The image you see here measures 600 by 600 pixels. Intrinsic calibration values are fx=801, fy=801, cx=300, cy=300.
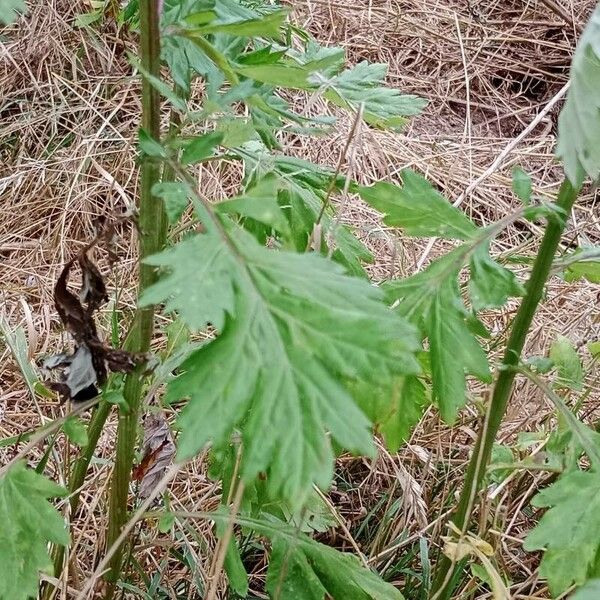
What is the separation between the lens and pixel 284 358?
2.32 ft

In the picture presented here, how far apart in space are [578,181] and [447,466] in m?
1.09

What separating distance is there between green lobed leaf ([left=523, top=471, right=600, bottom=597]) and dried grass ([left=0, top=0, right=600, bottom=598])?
1.58ft

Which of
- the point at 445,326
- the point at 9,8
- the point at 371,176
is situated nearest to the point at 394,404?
the point at 445,326

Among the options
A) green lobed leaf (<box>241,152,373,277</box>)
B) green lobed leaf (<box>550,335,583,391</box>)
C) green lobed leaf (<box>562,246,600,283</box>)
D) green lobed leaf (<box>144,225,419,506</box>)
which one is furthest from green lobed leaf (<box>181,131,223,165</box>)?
green lobed leaf (<box>550,335,583,391</box>)

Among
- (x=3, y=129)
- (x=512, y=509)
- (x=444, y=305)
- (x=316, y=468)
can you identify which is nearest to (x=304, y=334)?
(x=316, y=468)

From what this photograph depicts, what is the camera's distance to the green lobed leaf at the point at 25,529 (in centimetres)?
94

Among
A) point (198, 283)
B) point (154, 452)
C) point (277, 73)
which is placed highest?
point (277, 73)

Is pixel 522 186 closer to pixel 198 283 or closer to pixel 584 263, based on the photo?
pixel 584 263

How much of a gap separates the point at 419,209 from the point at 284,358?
0.42m

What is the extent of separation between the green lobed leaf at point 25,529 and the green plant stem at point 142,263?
143 mm

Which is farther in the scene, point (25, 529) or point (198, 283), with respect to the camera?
point (25, 529)

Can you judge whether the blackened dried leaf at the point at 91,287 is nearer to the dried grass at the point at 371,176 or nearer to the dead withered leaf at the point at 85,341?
A: the dead withered leaf at the point at 85,341

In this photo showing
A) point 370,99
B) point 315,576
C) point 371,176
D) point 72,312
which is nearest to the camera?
point 72,312

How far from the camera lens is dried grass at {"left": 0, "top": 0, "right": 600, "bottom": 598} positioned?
1672mm
